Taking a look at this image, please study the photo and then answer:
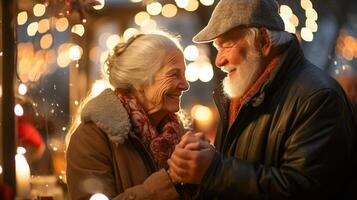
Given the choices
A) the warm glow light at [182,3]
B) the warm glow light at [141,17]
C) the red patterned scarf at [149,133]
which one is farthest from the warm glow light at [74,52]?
the warm glow light at [141,17]

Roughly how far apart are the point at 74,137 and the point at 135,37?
2.15 feet

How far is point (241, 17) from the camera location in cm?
318

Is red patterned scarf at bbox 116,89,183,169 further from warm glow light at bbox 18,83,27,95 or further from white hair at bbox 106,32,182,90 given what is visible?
warm glow light at bbox 18,83,27,95

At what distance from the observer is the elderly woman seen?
3283 millimetres

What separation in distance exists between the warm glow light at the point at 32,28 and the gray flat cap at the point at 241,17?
158 centimetres

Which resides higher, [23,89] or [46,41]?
[46,41]

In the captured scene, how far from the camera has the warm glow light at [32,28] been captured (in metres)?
4.44

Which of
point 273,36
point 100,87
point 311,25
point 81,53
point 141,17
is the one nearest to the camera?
point 273,36

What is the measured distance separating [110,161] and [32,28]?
5.00 ft

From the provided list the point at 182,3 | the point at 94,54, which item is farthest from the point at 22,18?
the point at 94,54

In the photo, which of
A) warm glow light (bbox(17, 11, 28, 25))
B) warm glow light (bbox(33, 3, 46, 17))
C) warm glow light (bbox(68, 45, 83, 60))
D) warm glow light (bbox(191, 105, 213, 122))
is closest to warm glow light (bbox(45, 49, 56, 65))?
warm glow light (bbox(68, 45, 83, 60))

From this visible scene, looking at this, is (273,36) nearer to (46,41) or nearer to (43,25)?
(43,25)

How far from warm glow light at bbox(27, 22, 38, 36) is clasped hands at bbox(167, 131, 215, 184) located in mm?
1853

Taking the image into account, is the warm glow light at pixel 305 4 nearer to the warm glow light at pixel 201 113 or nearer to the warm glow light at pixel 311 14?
the warm glow light at pixel 311 14
